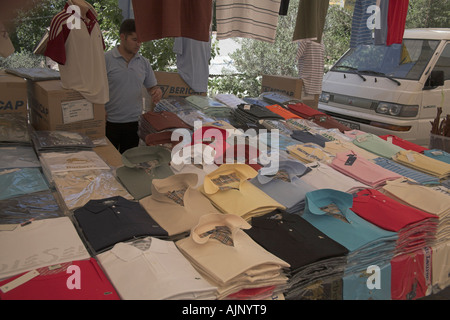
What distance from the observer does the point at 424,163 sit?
10.3 feet

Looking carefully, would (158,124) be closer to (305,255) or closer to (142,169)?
(142,169)

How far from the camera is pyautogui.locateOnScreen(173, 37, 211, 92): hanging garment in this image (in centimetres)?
457

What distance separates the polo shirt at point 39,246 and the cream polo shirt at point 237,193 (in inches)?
32.1

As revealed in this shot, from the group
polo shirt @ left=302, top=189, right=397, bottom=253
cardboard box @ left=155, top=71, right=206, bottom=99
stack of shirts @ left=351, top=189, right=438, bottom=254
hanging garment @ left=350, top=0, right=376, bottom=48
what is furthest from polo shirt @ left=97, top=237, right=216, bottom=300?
hanging garment @ left=350, top=0, right=376, bottom=48

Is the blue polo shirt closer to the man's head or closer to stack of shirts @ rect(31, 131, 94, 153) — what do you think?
the man's head

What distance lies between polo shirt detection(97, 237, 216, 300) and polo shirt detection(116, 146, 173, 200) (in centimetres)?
64

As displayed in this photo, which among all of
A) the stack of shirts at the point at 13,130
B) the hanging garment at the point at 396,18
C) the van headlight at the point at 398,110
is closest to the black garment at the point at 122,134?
the stack of shirts at the point at 13,130

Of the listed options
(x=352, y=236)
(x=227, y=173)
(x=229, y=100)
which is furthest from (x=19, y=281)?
(x=229, y=100)

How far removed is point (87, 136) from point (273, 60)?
642 centimetres

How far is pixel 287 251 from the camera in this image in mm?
1810

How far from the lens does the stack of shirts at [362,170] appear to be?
2.75 metres

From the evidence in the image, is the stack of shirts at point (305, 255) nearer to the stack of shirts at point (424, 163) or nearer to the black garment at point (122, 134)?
the stack of shirts at point (424, 163)
